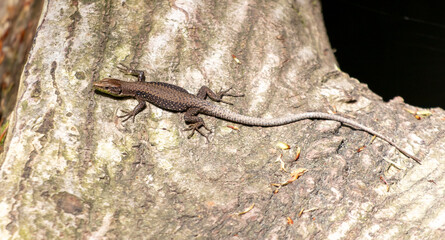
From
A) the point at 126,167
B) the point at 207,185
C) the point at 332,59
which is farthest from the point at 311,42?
the point at 126,167

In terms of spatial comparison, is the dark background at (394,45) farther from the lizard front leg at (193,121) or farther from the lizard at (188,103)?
the lizard front leg at (193,121)

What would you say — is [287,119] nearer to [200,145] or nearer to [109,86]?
[200,145]

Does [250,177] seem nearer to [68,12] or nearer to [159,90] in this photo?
[159,90]

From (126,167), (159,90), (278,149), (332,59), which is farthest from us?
(332,59)

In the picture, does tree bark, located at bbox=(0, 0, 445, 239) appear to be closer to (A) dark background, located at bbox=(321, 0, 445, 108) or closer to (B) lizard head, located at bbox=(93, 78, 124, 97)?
(B) lizard head, located at bbox=(93, 78, 124, 97)

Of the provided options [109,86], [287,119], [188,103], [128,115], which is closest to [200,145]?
[188,103]

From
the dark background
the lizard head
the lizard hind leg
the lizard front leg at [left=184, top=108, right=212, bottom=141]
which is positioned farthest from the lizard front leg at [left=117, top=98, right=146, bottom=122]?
the dark background
